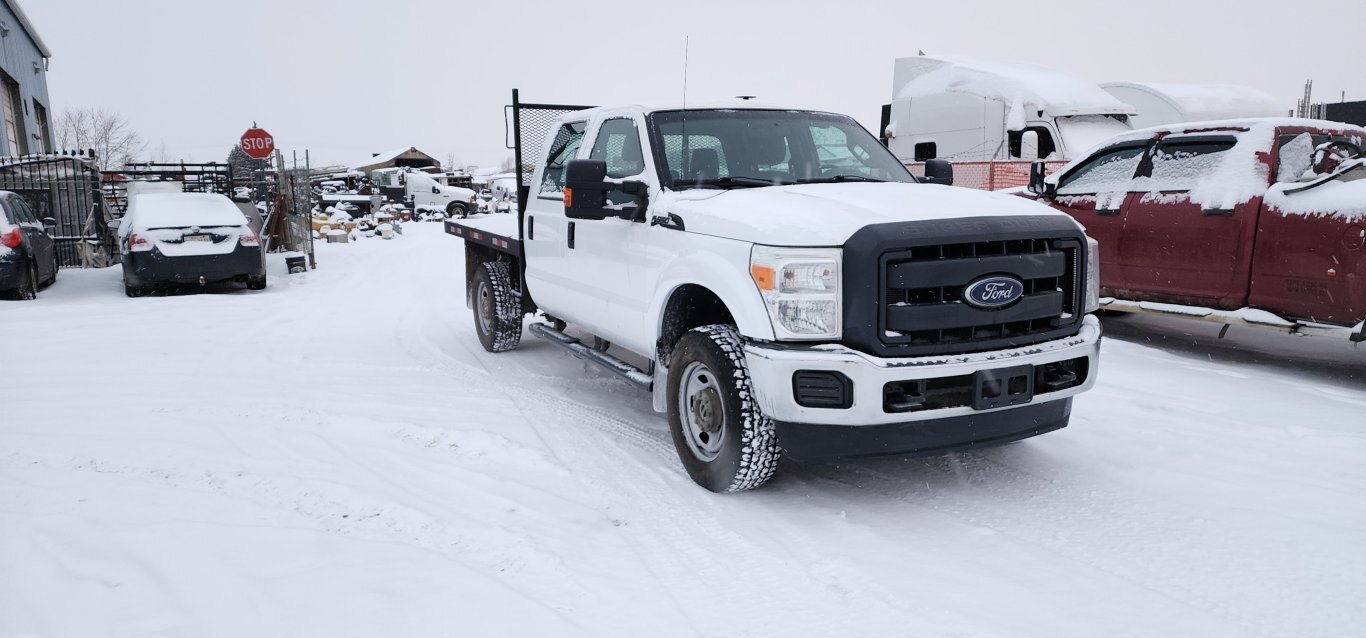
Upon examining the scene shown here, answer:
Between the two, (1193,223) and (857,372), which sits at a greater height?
(1193,223)

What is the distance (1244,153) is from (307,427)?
707 centimetres

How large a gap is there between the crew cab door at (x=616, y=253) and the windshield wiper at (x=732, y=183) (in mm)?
222

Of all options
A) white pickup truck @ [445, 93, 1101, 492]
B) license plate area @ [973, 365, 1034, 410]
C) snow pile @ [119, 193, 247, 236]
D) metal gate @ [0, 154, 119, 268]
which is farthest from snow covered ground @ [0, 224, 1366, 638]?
metal gate @ [0, 154, 119, 268]

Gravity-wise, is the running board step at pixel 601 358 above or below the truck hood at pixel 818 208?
below

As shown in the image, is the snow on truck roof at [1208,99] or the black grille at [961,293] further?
the snow on truck roof at [1208,99]

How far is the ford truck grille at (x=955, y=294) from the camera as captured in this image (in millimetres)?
3693

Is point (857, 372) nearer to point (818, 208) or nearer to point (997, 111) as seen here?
point (818, 208)

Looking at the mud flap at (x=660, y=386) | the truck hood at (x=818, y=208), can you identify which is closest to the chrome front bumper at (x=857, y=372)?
the truck hood at (x=818, y=208)

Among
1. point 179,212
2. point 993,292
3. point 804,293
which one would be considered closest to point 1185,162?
point 993,292

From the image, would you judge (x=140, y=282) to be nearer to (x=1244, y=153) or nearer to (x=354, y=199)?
(x=1244, y=153)

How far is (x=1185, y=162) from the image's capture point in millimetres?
7297

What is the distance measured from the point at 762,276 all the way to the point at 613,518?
1278 millimetres

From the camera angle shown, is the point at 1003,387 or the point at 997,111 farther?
the point at 997,111

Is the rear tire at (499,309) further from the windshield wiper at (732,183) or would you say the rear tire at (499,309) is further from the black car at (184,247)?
the black car at (184,247)
